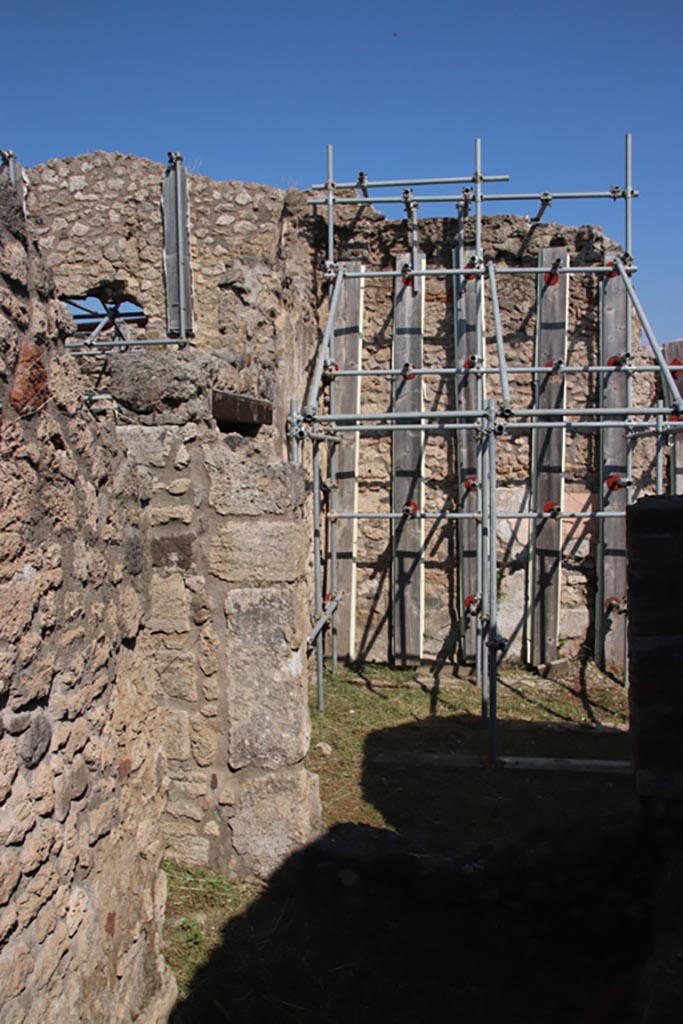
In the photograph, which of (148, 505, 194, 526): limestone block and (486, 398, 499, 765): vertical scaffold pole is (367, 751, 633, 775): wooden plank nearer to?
(486, 398, 499, 765): vertical scaffold pole

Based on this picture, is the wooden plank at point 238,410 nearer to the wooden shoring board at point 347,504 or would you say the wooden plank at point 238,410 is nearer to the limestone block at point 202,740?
the limestone block at point 202,740

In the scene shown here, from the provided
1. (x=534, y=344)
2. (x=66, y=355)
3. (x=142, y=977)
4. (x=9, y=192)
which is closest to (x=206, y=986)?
(x=142, y=977)

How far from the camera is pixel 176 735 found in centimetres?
332

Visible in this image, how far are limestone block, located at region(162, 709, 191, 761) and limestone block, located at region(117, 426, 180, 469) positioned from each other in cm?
111

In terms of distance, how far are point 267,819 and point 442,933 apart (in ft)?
3.02

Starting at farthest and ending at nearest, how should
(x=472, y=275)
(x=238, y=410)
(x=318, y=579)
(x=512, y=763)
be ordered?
1. (x=472, y=275)
2. (x=318, y=579)
3. (x=512, y=763)
4. (x=238, y=410)

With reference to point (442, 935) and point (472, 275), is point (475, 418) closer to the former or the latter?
point (472, 275)

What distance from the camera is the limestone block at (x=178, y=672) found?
3291mm

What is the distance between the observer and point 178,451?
325cm

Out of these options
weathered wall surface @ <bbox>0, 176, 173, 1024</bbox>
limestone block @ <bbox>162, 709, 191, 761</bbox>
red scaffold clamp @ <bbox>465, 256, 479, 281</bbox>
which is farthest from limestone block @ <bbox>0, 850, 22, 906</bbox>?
red scaffold clamp @ <bbox>465, 256, 479, 281</bbox>

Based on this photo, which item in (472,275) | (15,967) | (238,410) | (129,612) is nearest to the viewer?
(15,967)

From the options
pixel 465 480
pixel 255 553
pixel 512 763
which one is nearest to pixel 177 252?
pixel 465 480

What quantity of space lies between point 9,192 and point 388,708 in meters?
5.20

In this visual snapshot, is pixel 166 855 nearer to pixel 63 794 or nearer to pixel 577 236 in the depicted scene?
pixel 63 794
